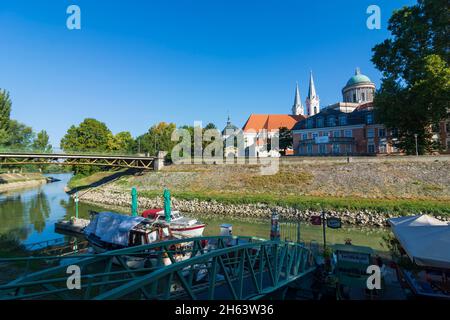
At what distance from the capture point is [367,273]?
29.8 feet

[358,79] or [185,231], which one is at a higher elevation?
[358,79]

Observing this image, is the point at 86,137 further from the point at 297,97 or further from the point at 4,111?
the point at 297,97

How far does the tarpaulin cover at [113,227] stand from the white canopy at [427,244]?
13.4 metres

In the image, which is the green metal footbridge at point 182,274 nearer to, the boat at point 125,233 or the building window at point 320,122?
the boat at point 125,233

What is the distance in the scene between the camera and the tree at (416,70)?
26945 mm

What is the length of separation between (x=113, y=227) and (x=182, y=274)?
8715 mm

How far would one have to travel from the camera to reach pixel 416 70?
28.9 metres

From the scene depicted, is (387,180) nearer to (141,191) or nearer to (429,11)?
(429,11)

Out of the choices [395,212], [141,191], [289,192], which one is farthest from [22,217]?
[395,212]

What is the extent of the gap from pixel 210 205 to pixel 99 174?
3644 centimetres

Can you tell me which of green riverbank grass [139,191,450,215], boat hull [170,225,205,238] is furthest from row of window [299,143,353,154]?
boat hull [170,225,205,238]

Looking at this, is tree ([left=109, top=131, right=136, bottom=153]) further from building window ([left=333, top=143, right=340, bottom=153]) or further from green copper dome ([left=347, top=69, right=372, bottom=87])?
green copper dome ([left=347, top=69, right=372, bottom=87])

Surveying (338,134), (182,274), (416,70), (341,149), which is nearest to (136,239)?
(182,274)
